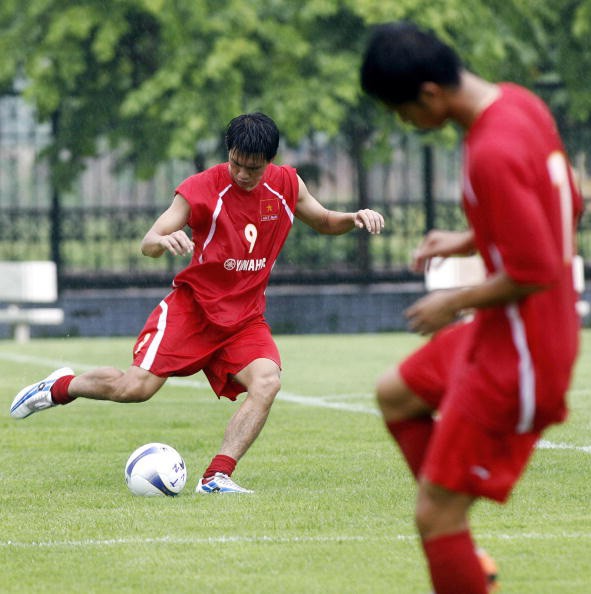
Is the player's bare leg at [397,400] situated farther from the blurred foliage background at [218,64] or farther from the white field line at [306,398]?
the blurred foliage background at [218,64]

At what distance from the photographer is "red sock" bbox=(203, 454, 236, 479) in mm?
7477

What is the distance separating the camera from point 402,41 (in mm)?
4031

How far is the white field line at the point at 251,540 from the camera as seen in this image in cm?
606

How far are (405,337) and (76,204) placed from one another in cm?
560

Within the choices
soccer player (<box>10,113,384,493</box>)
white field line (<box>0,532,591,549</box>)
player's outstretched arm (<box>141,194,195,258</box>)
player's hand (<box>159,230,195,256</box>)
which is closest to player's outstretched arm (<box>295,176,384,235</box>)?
soccer player (<box>10,113,384,493</box>)

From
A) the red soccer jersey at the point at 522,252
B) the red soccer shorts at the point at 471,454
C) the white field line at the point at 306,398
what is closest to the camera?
the red soccer jersey at the point at 522,252

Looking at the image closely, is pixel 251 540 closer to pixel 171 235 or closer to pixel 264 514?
pixel 264 514

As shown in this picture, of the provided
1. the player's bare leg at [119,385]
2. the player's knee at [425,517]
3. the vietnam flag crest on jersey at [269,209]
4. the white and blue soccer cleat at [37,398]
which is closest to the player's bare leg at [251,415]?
the player's bare leg at [119,385]

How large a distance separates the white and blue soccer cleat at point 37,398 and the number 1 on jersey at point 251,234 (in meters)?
1.28

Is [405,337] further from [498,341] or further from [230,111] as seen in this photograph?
A: [498,341]

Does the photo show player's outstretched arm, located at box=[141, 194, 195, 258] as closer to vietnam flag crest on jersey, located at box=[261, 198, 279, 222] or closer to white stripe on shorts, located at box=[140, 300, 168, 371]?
vietnam flag crest on jersey, located at box=[261, 198, 279, 222]

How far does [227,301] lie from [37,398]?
4.08ft

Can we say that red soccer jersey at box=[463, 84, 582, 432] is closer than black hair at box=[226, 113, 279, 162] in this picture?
Yes

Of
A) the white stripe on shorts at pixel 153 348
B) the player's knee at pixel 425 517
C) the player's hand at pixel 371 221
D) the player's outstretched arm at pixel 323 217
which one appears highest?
the player's hand at pixel 371 221
